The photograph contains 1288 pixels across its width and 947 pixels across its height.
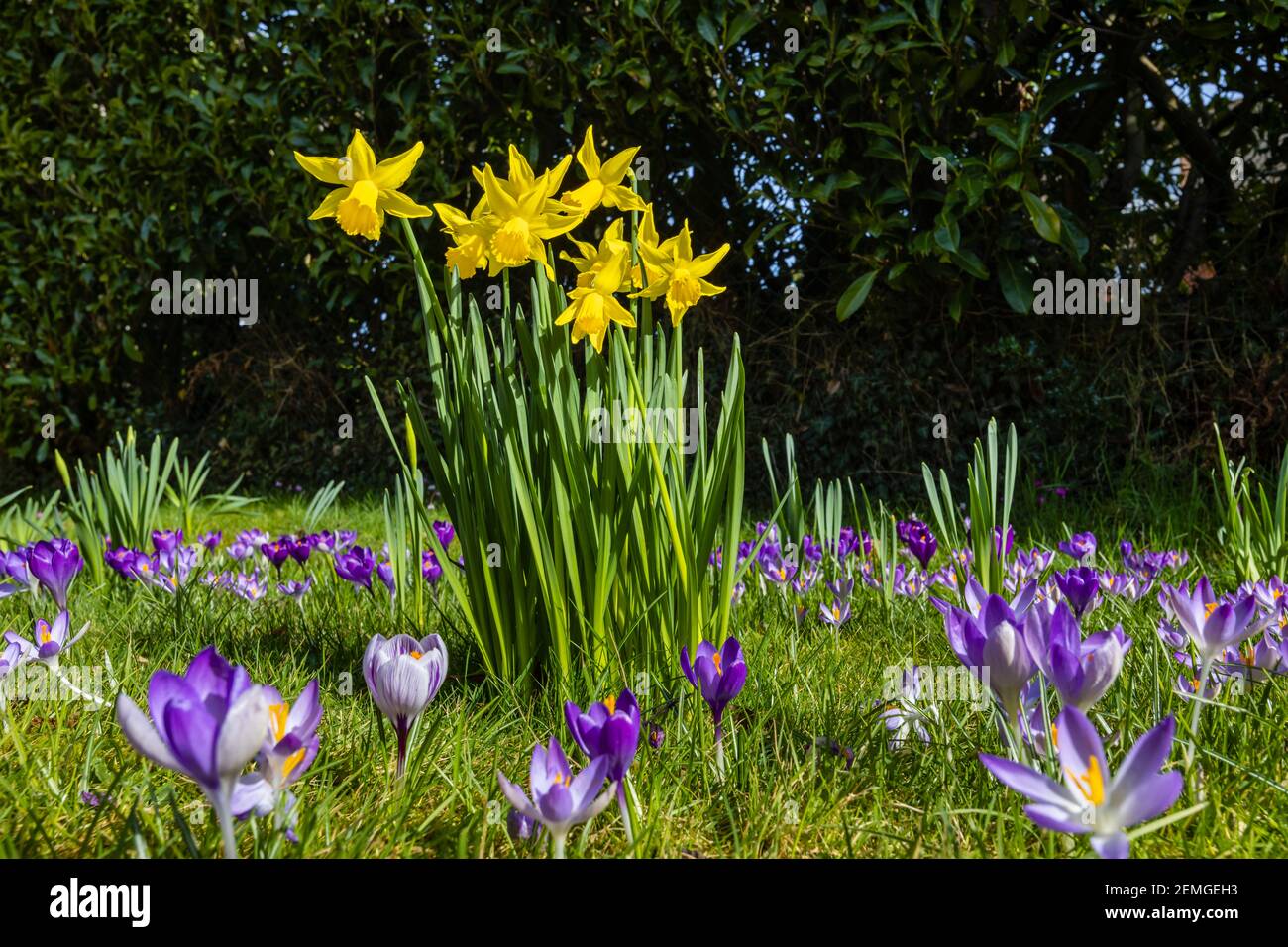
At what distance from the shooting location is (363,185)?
1.25 metres

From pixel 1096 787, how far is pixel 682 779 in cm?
51

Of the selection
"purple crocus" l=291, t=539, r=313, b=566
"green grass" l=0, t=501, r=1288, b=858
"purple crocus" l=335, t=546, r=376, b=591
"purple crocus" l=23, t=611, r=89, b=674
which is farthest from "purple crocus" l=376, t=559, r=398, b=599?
"purple crocus" l=23, t=611, r=89, b=674

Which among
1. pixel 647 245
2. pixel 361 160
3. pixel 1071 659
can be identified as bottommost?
pixel 1071 659

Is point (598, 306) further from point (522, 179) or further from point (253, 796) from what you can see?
point (253, 796)

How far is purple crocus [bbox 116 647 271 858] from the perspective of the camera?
627mm

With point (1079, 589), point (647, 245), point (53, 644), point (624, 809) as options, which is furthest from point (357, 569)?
point (1079, 589)

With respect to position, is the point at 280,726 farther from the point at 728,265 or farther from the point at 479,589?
the point at 728,265

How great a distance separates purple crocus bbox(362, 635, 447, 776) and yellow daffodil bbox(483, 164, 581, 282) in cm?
56

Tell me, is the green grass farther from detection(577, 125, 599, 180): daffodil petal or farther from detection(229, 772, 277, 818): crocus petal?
detection(577, 125, 599, 180): daffodil petal

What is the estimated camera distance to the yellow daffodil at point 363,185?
4.07ft

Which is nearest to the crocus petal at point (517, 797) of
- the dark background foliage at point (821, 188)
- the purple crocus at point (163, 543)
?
the purple crocus at point (163, 543)

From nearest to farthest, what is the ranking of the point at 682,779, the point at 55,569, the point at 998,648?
the point at 998,648, the point at 682,779, the point at 55,569

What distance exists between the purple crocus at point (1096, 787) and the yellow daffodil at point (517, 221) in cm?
89
